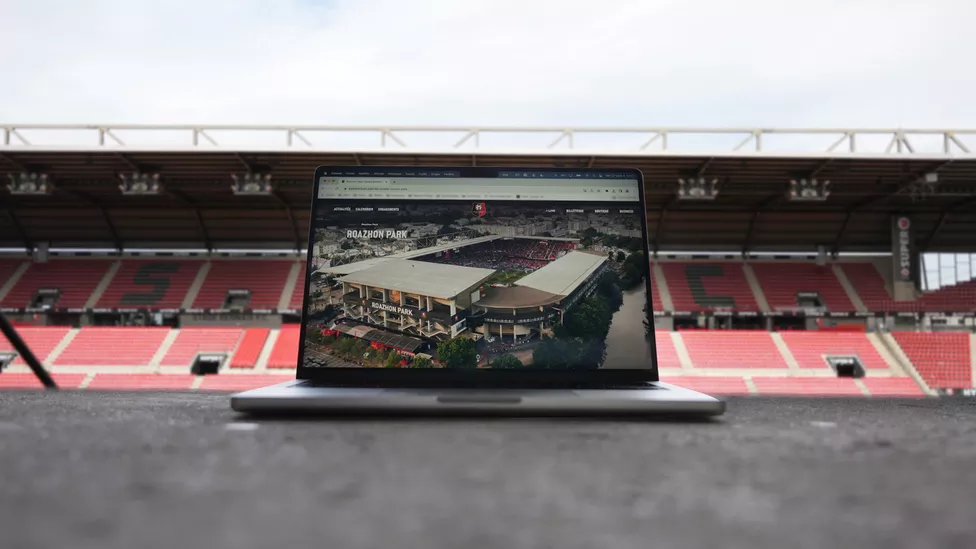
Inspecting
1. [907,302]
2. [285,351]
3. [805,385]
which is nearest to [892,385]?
[805,385]

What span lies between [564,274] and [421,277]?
27 centimetres

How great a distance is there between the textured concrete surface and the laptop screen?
0.84ft

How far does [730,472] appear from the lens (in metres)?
0.51

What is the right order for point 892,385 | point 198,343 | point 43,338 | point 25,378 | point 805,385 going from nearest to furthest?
point 25,378, point 805,385, point 892,385, point 198,343, point 43,338

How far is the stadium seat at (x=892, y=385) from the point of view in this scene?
11.6 meters

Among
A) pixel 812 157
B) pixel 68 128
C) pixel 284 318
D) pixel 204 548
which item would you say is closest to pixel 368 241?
pixel 204 548

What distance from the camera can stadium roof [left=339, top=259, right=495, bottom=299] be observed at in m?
1.04

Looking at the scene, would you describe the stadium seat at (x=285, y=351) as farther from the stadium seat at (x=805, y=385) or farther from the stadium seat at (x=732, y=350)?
the stadium seat at (x=805, y=385)

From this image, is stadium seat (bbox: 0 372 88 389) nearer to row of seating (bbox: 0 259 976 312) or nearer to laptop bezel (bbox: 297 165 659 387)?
row of seating (bbox: 0 259 976 312)

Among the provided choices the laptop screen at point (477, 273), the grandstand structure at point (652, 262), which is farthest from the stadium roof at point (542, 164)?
the laptop screen at point (477, 273)

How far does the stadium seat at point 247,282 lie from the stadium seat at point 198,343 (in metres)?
2.11

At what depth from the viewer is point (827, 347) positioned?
43.6 feet

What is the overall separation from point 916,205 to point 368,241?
64.7ft

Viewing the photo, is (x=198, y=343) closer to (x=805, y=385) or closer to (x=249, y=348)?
(x=249, y=348)
